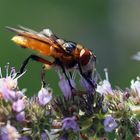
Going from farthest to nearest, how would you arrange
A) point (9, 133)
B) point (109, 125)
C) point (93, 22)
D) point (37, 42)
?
point (93, 22) < point (37, 42) < point (109, 125) < point (9, 133)

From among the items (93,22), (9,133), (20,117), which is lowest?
(9,133)

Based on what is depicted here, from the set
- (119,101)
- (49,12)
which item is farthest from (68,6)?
(119,101)

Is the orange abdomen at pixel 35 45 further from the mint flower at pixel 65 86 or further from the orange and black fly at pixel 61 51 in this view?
the mint flower at pixel 65 86

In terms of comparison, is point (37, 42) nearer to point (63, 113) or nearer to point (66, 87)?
point (66, 87)

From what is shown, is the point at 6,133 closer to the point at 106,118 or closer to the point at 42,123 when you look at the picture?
the point at 42,123

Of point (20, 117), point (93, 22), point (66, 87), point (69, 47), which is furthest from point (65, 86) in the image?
point (93, 22)

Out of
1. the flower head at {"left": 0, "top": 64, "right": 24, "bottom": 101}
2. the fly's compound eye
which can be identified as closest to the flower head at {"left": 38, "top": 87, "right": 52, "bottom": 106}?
the flower head at {"left": 0, "top": 64, "right": 24, "bottom": 101}

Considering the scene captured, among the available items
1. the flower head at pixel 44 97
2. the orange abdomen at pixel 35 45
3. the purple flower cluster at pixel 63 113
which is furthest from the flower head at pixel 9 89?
the orange abdomen at pixel 35 45
